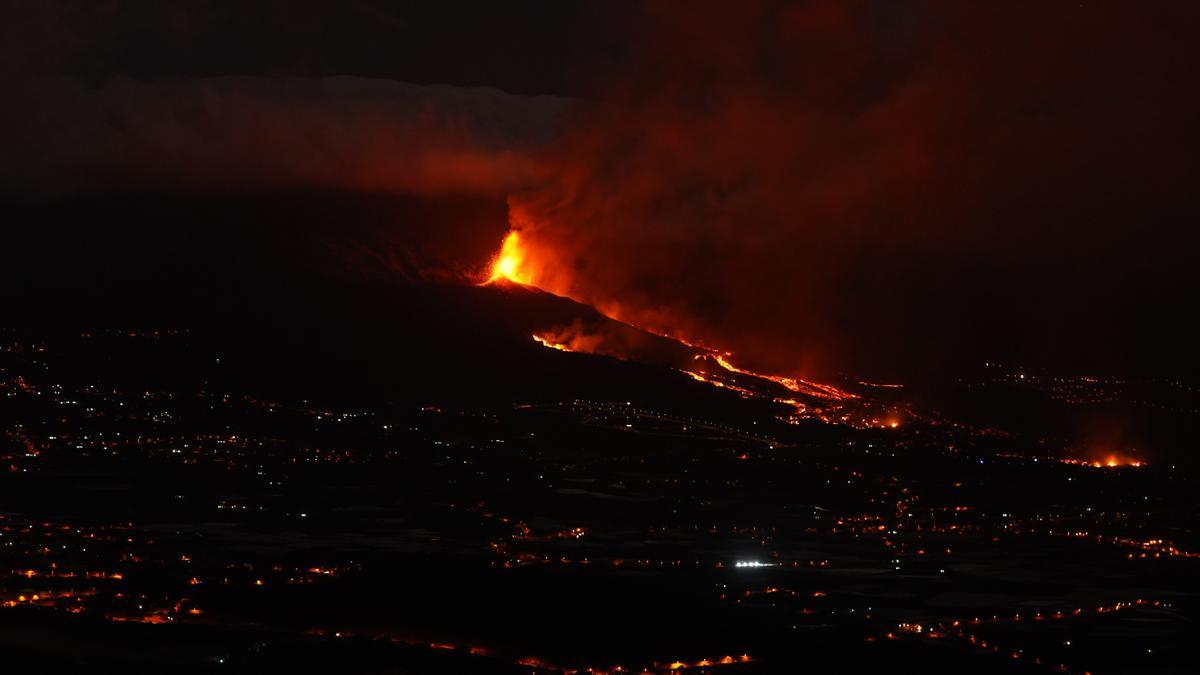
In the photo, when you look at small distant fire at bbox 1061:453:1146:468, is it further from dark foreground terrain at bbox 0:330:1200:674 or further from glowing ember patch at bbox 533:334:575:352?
glowing ember patch at bbox 533:334:575:352

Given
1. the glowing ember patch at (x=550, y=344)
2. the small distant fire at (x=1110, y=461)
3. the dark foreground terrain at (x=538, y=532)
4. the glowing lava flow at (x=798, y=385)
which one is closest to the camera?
the dark foreground terrain at (x=538, y=532)

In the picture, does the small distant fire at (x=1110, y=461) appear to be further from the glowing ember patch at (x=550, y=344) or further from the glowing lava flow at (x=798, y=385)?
the glowing ember patch at (x=550, y=344)

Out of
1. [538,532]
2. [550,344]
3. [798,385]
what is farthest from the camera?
[798,385]

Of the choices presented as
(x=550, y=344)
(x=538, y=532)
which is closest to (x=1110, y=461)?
(x=550, y=344)

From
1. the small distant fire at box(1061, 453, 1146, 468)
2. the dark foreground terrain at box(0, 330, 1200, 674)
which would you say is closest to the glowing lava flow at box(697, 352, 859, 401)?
the dark foreground terrain at box(0, 330, 1200, 674)

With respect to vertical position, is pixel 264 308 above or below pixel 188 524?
above

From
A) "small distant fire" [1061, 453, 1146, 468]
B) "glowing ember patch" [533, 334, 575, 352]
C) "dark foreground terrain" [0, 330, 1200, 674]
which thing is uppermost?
"glowing ember patch" [533, 334, 575, 352]

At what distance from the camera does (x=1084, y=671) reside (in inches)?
1308

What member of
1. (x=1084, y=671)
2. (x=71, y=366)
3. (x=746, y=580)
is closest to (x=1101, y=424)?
(x=71, y=366)

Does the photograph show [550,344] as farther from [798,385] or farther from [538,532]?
[538,532]

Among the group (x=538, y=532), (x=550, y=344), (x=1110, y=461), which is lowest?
(x=538, y=532)

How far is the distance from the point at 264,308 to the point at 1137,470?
6895cm

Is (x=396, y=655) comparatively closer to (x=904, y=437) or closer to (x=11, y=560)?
(x=11, y=560)

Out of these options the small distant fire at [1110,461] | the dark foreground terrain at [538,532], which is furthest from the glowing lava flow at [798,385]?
the small distant fire at [1110,461]
